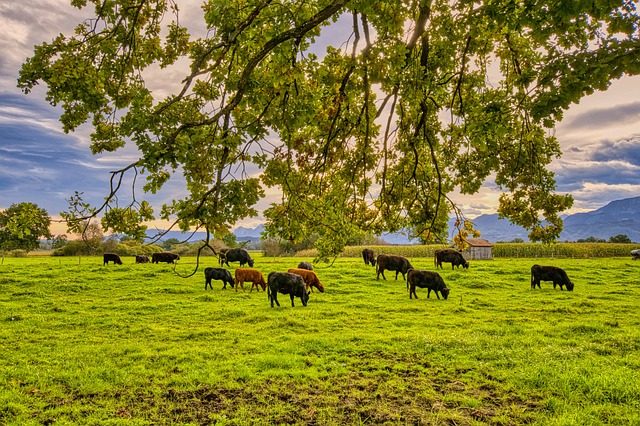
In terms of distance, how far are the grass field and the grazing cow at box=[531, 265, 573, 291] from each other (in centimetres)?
377

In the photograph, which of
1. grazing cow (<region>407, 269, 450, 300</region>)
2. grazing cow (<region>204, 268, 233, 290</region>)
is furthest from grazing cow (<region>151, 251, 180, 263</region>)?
grazing cow (<region>407, 269, 450, 300</region>)

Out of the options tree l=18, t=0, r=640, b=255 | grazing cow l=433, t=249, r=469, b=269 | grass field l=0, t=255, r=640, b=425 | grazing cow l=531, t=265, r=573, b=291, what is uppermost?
tree l=18, t=0, r=640, b=255

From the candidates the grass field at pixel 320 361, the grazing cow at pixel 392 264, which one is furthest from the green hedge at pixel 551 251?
the grass field at pixel 320 361

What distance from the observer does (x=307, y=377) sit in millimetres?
8422

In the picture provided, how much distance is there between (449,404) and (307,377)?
309 cm

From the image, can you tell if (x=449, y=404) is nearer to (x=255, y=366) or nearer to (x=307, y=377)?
(x=307, y=377)

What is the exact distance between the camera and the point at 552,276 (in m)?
23.9

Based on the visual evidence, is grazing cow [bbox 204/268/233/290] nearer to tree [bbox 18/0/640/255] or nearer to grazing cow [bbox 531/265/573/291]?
tree [bbox 18/0/640/255]

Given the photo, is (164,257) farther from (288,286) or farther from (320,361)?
(320,361)

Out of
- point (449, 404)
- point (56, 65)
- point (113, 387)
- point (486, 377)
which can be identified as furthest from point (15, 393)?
point (486, 377)

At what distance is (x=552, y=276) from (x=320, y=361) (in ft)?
67.8

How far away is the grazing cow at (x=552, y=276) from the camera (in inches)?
932

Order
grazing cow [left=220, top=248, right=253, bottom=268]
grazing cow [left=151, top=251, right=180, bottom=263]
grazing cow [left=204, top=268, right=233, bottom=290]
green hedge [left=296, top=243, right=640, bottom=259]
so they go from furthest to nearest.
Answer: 1. green hedge [left=296, top=243, right=640, bottom=259]
2. grazing cow [left=151, top=251, right=180, bottom=263]
3. grazing cow [left=220, top=248, right=253, bottom=268]
4. grazing cow [left=204, top=268, right=233, bottom=290]

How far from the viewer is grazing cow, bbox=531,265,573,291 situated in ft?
77.7
